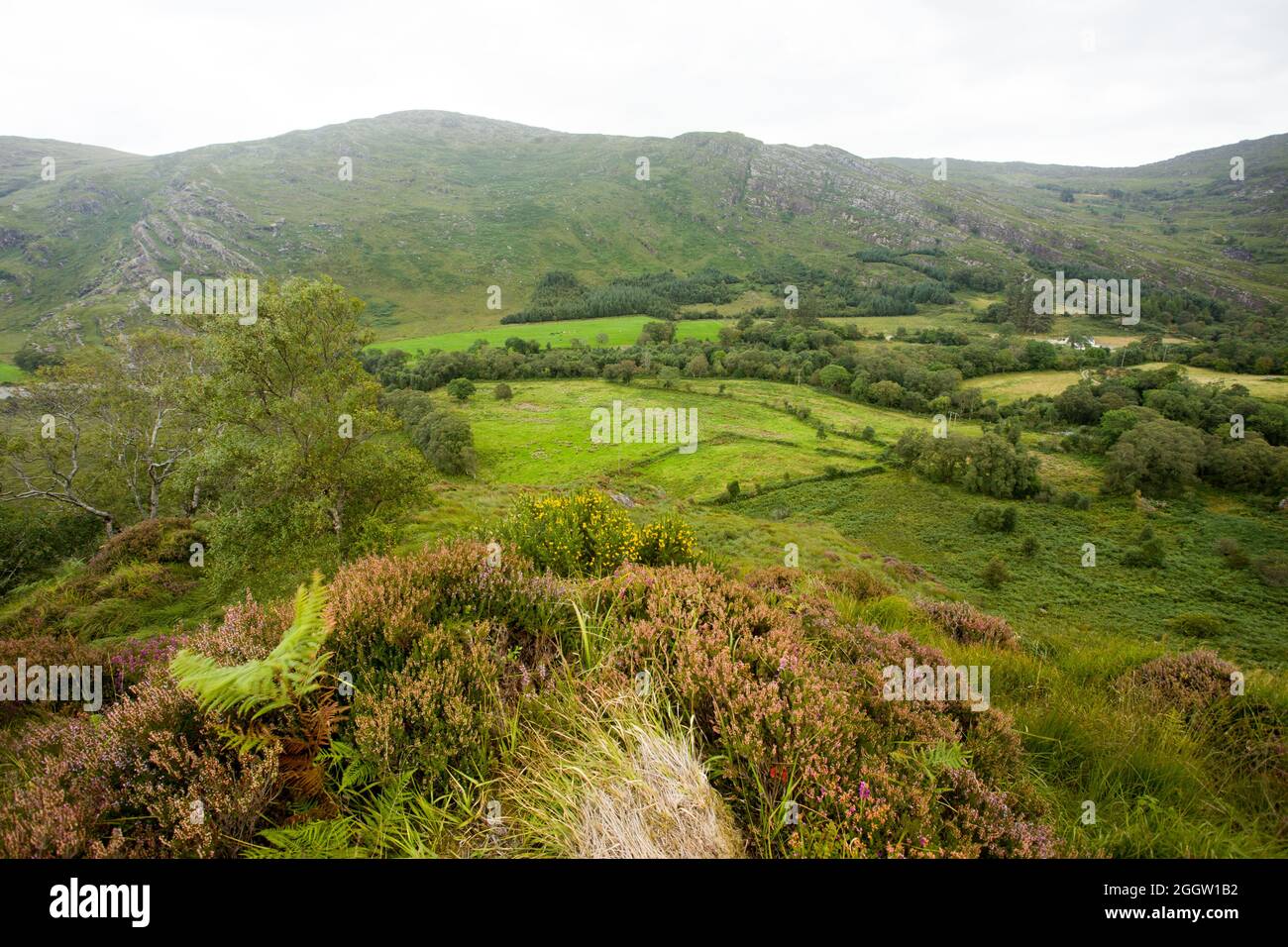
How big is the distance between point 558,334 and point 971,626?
5549 inches

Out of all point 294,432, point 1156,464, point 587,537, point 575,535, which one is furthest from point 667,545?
point 1156,464

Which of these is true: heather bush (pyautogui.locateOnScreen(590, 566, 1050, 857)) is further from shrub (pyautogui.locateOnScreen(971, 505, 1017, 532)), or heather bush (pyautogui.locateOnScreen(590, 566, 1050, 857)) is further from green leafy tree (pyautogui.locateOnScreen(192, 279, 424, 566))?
shrub (pyautogui.locateOnScreen(971, 505, 1017, 532))

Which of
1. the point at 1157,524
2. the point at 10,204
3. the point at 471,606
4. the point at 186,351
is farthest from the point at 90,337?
the point at 1157,524

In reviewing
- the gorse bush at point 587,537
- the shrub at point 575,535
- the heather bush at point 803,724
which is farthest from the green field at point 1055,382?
the heather bush at point 803,724

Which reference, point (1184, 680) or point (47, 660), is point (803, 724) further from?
point (47, 660)

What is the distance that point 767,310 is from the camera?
169m

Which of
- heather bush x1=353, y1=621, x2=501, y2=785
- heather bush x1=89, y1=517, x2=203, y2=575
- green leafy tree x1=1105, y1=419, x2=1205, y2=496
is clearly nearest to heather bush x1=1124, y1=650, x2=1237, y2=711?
heather bush x1=353, y1=621, x2=501, y2=785

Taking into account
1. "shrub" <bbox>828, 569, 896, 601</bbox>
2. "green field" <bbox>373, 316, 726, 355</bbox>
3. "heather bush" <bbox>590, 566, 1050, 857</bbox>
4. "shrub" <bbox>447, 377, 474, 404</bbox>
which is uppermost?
"green field" <bbox>373, 316, 726, 355</bbox>

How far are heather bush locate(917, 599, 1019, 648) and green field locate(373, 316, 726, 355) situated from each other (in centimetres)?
12171

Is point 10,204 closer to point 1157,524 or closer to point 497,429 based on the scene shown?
point 497,429

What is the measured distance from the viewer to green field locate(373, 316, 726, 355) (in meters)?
128

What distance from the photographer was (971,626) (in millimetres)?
8844

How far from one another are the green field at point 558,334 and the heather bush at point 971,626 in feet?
399

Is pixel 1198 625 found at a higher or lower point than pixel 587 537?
lower
